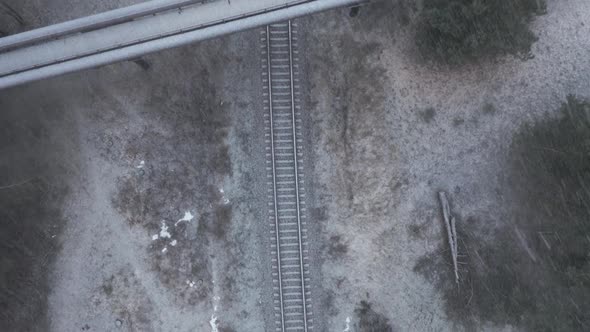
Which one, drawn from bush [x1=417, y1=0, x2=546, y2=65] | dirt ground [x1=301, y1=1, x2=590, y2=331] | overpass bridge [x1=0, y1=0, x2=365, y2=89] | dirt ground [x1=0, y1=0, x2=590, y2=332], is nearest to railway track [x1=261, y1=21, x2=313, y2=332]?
dirt ground [x1=0, y1=0, x2=590, y2=332]

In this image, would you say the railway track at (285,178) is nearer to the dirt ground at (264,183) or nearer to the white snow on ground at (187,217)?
the dirt ground at (264,183)

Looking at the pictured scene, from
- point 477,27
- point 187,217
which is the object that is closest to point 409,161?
point 477,27

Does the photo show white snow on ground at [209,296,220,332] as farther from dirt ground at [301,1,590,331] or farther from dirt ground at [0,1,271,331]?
dirt ground at [301,1,590,331]

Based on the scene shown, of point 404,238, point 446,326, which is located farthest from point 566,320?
point 404,238

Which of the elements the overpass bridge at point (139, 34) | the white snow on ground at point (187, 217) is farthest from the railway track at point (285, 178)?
the white snow on ground at point (187, 217)

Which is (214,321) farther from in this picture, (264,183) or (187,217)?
(264,183)

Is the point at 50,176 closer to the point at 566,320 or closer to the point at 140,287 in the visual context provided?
the point at 140,287
